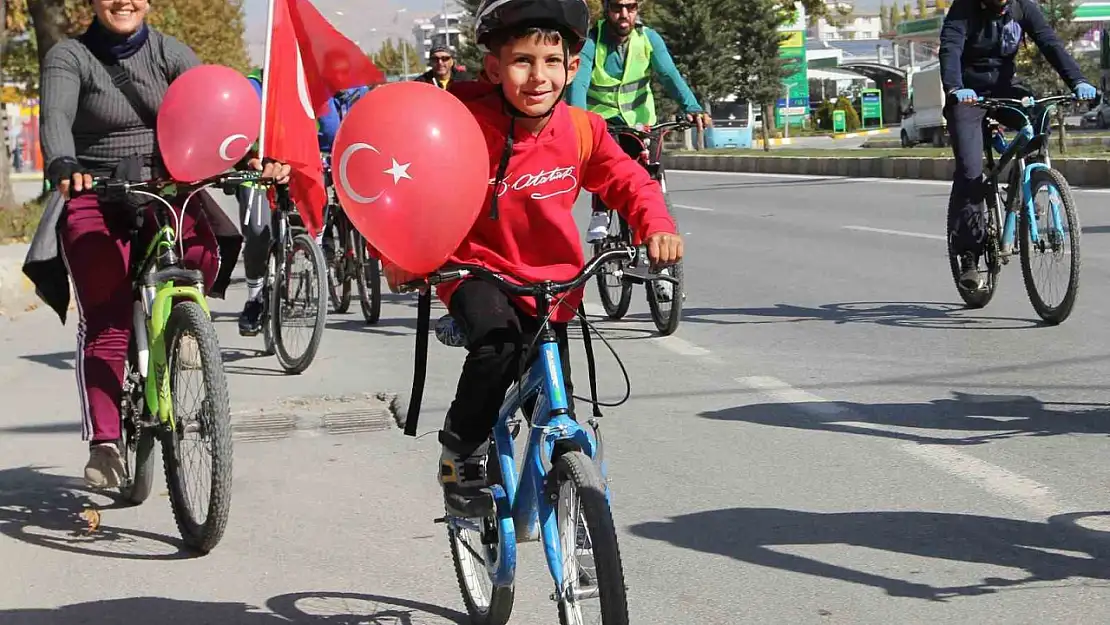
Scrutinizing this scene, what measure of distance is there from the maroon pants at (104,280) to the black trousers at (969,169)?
4.78 m

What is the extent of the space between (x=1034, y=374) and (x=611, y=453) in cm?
225

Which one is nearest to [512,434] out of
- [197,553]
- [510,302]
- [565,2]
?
[510,302]

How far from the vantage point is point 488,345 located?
3.90 m

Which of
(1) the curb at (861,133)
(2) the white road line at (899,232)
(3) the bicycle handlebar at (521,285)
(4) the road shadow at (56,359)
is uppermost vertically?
(3) the bicycle handlebar at (521,285)

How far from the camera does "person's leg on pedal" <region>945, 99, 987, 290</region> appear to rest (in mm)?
9359

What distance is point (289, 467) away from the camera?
670cm

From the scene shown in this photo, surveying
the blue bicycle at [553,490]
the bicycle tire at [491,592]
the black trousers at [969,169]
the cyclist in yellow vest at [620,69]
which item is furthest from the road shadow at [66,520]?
the black trousers at [969,169]

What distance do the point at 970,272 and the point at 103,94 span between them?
5537mm

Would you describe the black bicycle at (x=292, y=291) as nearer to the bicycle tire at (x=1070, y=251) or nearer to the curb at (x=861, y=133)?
the bicycle tire at (x=1070, y=251)

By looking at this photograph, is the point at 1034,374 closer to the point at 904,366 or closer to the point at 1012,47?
the point at 904,366

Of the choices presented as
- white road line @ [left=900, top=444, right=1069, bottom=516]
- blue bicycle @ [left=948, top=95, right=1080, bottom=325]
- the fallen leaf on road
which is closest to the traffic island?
blue bicycle @ [left=948, top=95, right=1080, bottom=325]

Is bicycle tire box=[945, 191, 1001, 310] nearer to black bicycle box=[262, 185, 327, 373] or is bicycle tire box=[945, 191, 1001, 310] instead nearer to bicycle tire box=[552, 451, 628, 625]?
black bicycle box=[262, 185, 327, 373]

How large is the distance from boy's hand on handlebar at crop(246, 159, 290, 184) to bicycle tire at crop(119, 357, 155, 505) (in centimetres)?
79

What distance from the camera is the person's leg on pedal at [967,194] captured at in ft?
30.7
